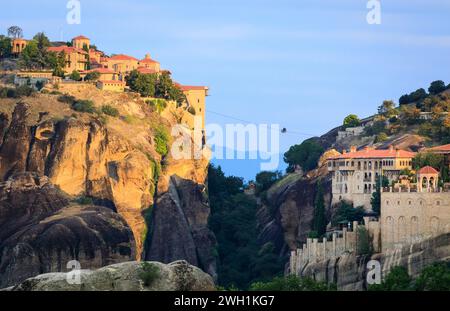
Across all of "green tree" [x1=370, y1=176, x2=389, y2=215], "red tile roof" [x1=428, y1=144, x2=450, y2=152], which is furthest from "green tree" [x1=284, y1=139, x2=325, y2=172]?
"green tree" [x1=370, y1=176, x2=389, y2=215]

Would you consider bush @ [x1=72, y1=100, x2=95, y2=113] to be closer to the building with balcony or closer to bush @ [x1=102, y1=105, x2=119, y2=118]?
bush @ [x1=102, y1=105, x2=119, y2=118]

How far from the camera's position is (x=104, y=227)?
167 meters

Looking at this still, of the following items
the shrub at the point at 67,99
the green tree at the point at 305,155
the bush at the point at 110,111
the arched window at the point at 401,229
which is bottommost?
the arched window at the point at 401,229

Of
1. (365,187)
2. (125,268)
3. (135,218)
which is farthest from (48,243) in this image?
(125,268)

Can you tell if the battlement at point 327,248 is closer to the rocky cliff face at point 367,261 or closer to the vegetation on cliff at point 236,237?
the rocky cliff face at point 367,261

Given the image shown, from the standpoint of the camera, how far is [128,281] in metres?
82.2

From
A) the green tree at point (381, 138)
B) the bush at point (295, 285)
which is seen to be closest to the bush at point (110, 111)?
the green tree at point (381, 138)

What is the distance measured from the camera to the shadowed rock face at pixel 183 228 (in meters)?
176

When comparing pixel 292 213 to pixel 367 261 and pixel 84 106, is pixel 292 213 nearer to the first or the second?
pixel 84 106

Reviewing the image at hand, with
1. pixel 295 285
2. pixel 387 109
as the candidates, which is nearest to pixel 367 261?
pixel 295 285

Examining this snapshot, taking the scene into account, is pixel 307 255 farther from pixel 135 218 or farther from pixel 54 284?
pixel 54 284

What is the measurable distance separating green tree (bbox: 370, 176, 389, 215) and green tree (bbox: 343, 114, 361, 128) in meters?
34.3

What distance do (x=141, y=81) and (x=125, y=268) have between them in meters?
110

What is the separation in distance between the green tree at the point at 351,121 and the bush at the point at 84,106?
975 inches
